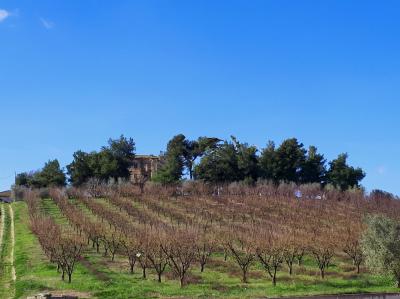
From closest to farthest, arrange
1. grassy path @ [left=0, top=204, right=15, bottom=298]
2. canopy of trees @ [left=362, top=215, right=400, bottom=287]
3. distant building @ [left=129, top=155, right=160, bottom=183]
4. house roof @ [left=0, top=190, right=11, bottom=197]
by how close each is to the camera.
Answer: grassy path @ [left=0, top=204, right=15, bottom=298] → canopy of trees @ [left=362, top=215, right=400, bottom=287] → distant building @ [left=129, top=155, right=160, bottom=183] → house roof @ [left=0, top=190, right=11, bottom=197]

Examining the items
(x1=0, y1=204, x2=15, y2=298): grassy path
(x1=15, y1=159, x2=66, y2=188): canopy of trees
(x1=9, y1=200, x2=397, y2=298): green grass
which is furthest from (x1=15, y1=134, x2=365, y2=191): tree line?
(x1=9, y1=200, x2=397, y2=298): green grass

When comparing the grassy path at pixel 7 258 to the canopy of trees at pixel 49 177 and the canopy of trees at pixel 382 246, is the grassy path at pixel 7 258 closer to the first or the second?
the canopy of trees at pixel 49 177

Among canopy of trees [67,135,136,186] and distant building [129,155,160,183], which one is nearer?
canopy of trees [67,135,136,186]

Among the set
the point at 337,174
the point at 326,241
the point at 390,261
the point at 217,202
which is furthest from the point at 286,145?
the point at 390,261

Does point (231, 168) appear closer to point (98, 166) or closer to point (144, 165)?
point (98, 166)

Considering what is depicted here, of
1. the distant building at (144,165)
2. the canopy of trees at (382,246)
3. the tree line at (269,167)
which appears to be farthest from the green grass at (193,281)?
the distant building at (144,165)

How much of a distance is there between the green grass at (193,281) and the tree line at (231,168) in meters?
35.6

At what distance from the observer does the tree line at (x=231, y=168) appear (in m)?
76.8

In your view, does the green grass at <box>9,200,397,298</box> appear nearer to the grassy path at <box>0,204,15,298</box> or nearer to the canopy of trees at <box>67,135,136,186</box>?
the grassy path at <box>0,204,15,298</box>

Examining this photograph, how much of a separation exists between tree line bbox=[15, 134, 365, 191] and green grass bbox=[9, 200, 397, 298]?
117 feet

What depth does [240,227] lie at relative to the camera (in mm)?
48938

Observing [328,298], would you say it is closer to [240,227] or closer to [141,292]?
[141,292]

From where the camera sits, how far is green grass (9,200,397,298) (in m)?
29.0

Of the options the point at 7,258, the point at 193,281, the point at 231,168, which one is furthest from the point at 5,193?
the point at 193,281
